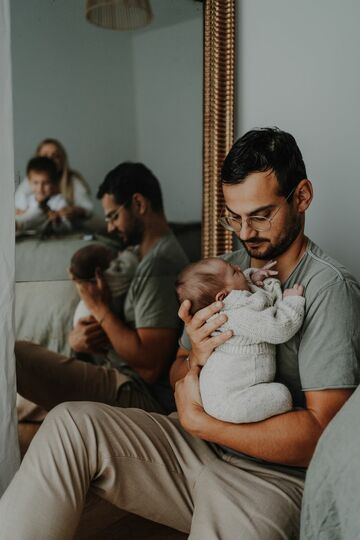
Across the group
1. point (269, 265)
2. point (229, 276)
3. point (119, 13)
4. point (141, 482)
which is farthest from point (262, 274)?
point (119, 13)

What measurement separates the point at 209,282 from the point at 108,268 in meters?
0.66

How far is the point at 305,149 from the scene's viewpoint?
1.90 m

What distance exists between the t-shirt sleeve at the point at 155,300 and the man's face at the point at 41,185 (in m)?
0.40

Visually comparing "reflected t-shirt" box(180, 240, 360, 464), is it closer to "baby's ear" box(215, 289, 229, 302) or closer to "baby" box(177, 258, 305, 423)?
"baby" box(177, 258, 305, 423)

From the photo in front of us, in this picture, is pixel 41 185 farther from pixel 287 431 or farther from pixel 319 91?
pixel 287 431

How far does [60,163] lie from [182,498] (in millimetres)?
1047

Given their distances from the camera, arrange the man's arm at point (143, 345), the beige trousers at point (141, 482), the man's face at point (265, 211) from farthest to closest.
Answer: the man's arm at point (143, 345)
the man's face at point (265, 211)
the beige trousers at point (141, 482)

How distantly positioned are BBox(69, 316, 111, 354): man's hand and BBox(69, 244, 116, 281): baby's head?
143 mm

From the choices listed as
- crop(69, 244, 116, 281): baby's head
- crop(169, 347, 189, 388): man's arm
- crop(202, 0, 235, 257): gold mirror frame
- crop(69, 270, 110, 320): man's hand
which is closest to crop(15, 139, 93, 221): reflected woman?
crop(69, 244, 116, 281): baby's head

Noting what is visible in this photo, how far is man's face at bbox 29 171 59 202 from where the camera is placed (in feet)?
6.00

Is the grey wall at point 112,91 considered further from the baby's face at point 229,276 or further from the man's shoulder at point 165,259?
the baby's face at point 229,276

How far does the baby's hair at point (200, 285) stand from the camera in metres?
1.39

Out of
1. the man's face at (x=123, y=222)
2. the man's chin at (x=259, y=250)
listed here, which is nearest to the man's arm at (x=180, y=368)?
the man's chin at (x=259, y=250)

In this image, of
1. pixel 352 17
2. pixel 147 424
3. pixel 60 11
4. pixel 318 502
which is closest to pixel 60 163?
pixel 60 11
